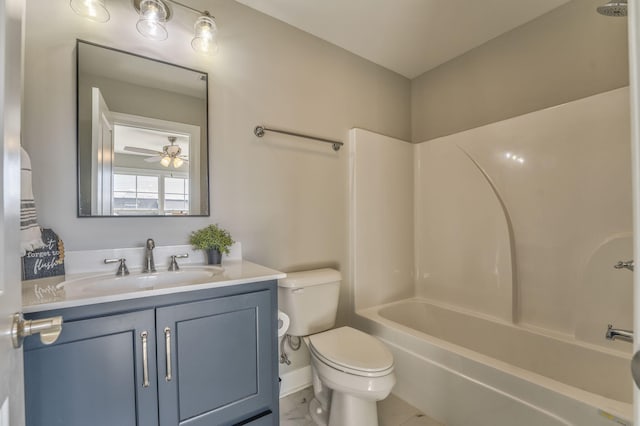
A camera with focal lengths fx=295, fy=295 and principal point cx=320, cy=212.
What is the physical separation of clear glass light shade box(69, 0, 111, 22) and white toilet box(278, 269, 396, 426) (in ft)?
5.10

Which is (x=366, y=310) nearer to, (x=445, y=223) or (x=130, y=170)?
(x=445, y=223)

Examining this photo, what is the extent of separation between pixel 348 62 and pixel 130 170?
1713mm

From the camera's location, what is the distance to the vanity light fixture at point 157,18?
4.28 feet

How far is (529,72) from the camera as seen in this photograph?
200 centimetres

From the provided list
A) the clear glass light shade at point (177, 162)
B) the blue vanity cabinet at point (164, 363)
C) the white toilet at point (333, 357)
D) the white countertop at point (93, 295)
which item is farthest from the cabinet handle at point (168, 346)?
the clear glass light shade at point (177, 162)

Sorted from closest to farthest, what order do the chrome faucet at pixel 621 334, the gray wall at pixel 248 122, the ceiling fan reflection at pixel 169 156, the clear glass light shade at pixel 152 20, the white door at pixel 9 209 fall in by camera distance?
the white door at pixel 9 209 → the chrome faucet at pixel 621 334 → the gray wall at pixel 248 122 → the clear glass light shade at pixel 152 20 → the ceiling fan reflection at pixel 169 156

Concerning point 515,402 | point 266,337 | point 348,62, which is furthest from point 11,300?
point 348,62

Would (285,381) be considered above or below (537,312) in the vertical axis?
below

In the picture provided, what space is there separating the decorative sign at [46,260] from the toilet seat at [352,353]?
4.00 feet

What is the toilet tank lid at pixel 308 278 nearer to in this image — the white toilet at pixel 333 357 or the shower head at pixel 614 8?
the white toilet at pixel 333 357

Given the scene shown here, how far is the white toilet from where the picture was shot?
138 centimetres

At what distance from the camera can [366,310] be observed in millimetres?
2205

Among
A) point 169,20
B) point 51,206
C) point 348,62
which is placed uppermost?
point 348,62

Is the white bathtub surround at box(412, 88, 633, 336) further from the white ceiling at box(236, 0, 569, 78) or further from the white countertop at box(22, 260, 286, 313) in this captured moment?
the white countertop at box(22, 260, 286, 313)
